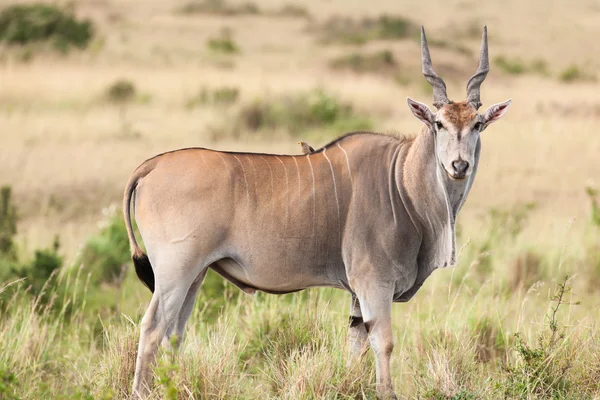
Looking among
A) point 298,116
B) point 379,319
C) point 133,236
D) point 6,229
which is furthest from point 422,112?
point 298,116

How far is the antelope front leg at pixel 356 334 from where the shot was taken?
548 centimetres

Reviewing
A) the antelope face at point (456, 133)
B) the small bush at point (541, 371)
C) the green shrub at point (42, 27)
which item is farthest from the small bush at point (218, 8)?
the antelope face at point (456, 133)

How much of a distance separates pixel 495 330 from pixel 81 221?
5.54 metres

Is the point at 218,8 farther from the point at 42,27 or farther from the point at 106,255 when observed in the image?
the point at 106,255

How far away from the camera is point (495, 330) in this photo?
686 centimetres

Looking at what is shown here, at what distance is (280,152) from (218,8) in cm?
2730

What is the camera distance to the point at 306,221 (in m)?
5.13

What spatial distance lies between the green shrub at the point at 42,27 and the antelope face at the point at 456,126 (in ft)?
61.7

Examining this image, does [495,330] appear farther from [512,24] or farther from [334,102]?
[512,24]

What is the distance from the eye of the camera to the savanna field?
18.5ft

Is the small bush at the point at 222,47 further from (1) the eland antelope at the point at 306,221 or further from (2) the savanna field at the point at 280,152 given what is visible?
(1) the eland antelope at the point at 306,221

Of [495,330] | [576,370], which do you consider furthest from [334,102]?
[576,370]

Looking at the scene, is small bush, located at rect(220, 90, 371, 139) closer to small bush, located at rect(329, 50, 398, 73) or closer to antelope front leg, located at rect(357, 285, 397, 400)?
small bush, located at rect(329, 50, 398, 73)

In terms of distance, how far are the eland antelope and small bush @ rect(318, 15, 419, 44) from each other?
2506 cm
